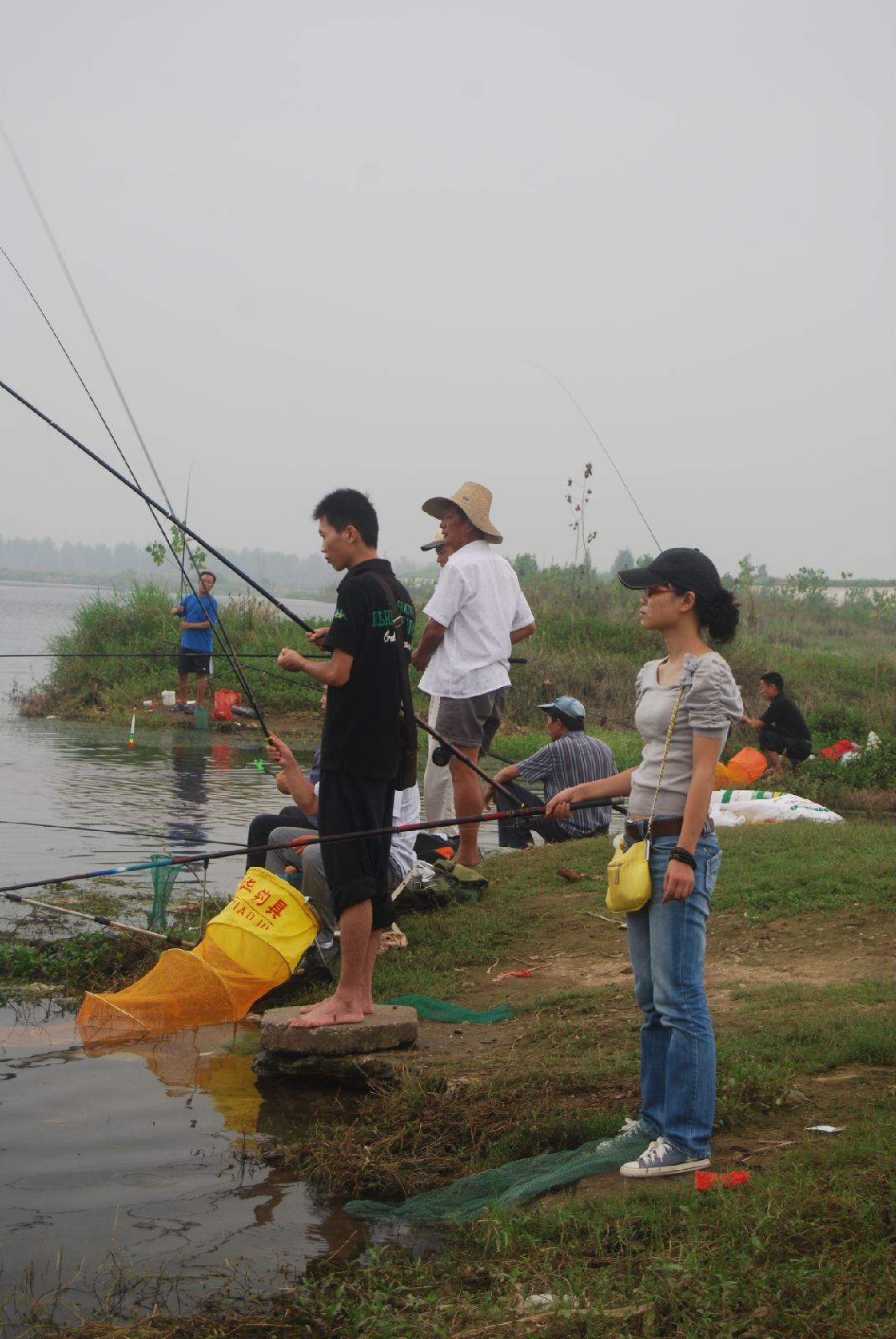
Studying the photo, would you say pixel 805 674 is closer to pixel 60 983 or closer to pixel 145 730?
pixel 145 730

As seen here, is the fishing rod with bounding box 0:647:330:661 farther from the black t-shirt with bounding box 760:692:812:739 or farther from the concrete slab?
the black t-shirt with bounding box 760:692:812:739

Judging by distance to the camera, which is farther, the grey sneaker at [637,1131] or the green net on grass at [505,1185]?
the grey sneaker at [637,1131]

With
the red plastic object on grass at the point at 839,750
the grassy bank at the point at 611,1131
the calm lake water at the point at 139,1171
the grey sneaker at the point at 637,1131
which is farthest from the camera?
the red plastic object on grass at the point at 839,750

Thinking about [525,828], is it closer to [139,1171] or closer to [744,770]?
[744,770]

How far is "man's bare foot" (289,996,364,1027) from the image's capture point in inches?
172

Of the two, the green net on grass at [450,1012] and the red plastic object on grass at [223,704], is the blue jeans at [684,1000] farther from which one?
the red plastic object on grass at [223,704]

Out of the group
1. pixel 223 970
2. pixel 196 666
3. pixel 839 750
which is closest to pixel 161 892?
pixel 223 970

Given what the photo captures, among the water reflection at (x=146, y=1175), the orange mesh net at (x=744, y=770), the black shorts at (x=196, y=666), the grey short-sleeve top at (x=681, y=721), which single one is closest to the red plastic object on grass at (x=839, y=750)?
the orange mesh net at (x=744, y=770)

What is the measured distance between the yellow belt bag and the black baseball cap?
0.32 m

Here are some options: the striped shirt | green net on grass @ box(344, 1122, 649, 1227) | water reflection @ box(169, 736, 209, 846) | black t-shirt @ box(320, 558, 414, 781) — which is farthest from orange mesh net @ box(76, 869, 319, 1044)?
water reflection @ box(169, 736, 209, 846)

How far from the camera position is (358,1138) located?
382 cm

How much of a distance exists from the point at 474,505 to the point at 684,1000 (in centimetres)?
411

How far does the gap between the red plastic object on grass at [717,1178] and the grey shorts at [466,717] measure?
3.91 meters

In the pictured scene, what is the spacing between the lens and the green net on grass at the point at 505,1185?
10.7 feet
